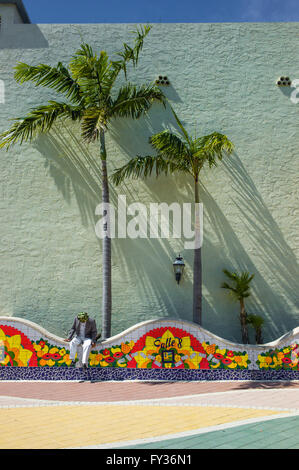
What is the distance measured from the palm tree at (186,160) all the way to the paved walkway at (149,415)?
2.67 m

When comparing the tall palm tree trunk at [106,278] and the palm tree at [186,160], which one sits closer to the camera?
the tall palm tree trunk at [106,278]

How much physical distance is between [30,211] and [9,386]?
4.94 meters

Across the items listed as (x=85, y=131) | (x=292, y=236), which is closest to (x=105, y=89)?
(x=85, y=131)

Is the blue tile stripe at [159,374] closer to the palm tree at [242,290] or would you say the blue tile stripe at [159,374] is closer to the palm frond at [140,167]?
the palm tree at [242,290]

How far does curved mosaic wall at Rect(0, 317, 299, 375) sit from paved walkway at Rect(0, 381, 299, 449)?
455mm

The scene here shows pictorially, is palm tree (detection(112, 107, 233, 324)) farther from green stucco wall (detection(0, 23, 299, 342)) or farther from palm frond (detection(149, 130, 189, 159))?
green stucco wall (detection(0, 23, 299, 342))

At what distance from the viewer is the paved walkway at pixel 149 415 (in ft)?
16.8

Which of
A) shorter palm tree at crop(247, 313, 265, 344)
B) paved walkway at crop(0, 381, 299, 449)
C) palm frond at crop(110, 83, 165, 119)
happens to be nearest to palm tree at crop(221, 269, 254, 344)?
shorter palm tree at crop(247, 313, 265, 344)

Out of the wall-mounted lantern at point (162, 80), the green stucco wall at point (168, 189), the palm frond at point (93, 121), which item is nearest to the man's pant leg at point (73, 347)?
the green stucco wall at point (168, 189)

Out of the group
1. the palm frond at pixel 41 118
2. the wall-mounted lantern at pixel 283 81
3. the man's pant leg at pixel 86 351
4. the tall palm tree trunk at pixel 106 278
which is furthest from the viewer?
the wall-mounted lantern at pixel 283 81

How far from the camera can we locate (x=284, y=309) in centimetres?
1200

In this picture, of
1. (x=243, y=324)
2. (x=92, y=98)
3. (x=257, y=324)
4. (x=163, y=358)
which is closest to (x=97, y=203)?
(x=92, y=98)

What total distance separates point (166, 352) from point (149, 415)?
10.9 ft
